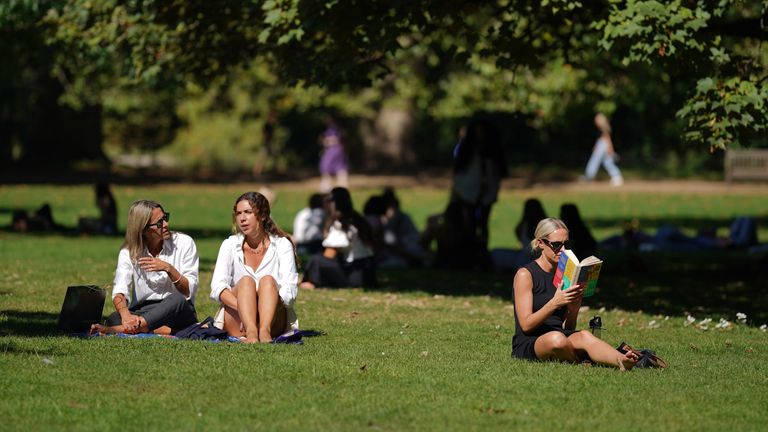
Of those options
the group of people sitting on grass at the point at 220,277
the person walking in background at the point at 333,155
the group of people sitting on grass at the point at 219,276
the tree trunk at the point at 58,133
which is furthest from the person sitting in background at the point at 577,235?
the tree trunk at the point at 58,133

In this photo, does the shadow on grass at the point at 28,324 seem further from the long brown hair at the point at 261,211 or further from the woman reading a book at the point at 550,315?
the woman reading a book at the point at 550,315

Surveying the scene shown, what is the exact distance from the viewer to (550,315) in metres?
9.71

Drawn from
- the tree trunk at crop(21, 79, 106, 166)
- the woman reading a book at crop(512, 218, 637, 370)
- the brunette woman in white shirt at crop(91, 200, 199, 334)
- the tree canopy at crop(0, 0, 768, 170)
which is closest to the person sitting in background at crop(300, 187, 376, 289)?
the tree canopy at crop(0, 0, 768, 170)

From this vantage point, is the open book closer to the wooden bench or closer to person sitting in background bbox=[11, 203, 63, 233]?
person sitting in background bbox=[11, 203, 63, 233]

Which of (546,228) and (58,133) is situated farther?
(58,133)

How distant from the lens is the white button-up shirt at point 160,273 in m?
10.9

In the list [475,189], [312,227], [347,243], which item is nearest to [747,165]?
[475,189]

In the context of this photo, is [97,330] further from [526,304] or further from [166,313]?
[526,304]

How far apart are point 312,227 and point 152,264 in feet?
30.6

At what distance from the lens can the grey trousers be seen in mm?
10969

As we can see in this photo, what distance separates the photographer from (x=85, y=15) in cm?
1802

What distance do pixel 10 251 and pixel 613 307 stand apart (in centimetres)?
909

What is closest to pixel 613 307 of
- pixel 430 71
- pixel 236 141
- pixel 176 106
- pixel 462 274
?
pixel 462 274

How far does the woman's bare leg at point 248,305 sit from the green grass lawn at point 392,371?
0.29 m
